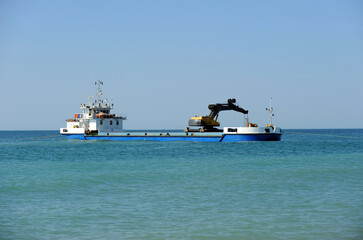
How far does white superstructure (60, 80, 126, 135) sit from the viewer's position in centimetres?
8444

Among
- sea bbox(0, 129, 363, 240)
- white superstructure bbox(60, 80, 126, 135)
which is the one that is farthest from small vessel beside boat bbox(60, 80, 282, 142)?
sea bbox(0, 129, 363, 240)

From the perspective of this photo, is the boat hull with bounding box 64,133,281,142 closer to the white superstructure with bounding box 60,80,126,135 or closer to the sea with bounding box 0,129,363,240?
the white superstructure with bounding box 60,80,126,135

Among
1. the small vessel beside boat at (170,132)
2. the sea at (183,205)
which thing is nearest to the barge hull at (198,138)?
the small vessel beside boat at (170,132)

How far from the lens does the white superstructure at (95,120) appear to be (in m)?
84.4

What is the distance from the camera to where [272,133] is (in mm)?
67812

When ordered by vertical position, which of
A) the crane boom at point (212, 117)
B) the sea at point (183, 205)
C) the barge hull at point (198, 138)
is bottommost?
the sea at point (183, 205)

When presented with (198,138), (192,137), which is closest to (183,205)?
(198,138)

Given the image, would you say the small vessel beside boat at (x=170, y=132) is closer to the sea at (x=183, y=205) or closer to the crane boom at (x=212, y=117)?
the crane boom at (x=212, y=117)

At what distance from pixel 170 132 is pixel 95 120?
16.7 metres

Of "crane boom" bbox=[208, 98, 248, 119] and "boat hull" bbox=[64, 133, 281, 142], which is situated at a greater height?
"crane boom" bbox=[208, 98, 248, 119]

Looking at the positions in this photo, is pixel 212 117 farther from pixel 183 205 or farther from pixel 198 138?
pixel 183 205

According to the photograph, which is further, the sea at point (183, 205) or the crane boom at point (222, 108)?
the crane boom at point (222, 108)

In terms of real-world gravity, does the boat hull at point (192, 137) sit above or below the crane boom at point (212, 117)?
below

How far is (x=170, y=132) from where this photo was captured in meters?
82.2
